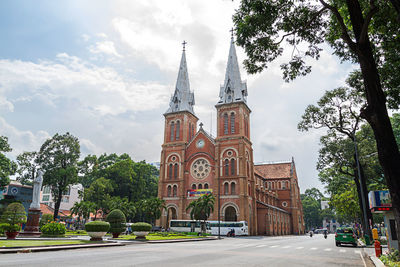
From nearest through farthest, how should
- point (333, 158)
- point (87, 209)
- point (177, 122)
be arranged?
point (333, 158) < point (87, 209) < point (177, 122)

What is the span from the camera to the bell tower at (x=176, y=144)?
52.3m

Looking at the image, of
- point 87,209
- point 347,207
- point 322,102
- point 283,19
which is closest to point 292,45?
point 283,19

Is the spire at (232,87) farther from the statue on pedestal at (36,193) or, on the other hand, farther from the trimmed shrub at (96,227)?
the trimmed shrub at (96,227)

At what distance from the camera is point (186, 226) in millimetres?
45531

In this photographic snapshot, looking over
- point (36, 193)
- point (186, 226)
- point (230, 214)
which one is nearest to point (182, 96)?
point (230, 214)

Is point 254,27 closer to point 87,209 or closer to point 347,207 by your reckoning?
point 347,207

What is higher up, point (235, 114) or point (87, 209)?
point (235, 114)

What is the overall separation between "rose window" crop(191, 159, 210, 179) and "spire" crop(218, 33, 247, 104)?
11823mm

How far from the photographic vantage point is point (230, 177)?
163ft

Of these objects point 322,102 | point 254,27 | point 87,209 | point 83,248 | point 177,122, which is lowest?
point 83,248

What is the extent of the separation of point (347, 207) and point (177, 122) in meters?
32.4

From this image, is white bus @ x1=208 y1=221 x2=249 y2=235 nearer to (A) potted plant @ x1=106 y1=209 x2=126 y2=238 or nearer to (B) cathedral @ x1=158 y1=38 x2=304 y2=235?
(B) cathedral @ x1=158 y1=38 x2=304 y2=235

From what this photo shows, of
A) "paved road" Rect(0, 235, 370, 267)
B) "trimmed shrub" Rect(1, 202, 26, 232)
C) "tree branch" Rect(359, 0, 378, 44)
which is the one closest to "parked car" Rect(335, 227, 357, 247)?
"paved road" Rect(0, 235, 370, 267)

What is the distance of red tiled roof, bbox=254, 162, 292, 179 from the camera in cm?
7669
